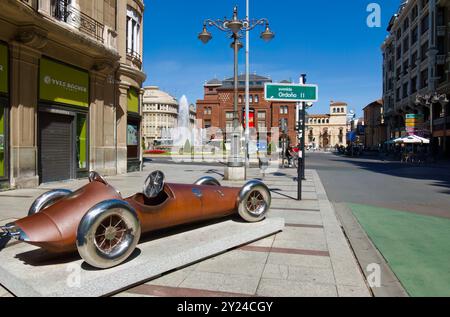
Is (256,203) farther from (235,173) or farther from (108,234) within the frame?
(235,173)

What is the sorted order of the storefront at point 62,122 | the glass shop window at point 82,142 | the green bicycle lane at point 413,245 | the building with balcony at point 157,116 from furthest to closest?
the building with balcony at point 157,116 < the glass shop window at point 82,142 < the storefront at point 62,122 < the green bicycle lane at point 413,245

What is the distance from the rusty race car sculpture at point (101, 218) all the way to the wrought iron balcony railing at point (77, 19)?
1026 cm

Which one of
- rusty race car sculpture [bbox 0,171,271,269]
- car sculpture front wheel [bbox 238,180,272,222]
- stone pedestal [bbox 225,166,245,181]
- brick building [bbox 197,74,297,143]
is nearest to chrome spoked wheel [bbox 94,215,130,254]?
rusty race car sculpture [bbox 0,171,271,269]

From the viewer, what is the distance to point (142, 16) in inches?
792

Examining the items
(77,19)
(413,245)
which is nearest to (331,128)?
(77,19)

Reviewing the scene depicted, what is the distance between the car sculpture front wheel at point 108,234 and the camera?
349 centimetres

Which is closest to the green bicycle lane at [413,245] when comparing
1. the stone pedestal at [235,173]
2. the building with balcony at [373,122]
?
the stone pedestal at [235,173]

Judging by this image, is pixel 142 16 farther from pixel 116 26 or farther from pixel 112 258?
pixel 112 258

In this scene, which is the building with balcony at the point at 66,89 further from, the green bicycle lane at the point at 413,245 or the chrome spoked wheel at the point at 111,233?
the green bicycle lane at the point at 413,245

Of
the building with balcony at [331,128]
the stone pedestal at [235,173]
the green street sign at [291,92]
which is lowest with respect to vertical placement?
the stone pedestal at [235,173]

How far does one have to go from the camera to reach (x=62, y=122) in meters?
13.2

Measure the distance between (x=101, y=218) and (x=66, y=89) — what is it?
36.6 ft

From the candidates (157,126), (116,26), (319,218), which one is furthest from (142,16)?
(157,126)

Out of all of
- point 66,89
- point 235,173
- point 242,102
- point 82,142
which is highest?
point 242,102
